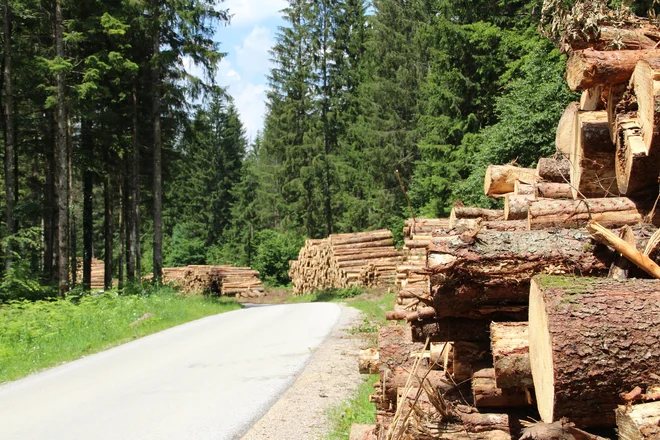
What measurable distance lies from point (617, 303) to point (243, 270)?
106ft

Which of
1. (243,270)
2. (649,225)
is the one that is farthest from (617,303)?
(243,270)

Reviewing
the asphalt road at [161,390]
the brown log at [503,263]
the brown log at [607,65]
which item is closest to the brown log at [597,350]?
the brown log at [503,263]

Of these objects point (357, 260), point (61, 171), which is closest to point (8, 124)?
point (61, 171)

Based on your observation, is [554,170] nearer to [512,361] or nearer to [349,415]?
[512,361]

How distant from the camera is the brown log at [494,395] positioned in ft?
14.2

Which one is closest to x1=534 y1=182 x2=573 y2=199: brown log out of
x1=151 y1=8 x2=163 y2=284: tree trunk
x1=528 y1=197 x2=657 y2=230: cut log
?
x1=528 y1=197 x2=657 y2=230: cut log

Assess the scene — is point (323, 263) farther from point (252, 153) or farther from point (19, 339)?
point (252, 153)

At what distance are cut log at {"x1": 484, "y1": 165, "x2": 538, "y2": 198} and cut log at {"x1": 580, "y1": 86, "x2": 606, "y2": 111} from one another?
1.91 meters

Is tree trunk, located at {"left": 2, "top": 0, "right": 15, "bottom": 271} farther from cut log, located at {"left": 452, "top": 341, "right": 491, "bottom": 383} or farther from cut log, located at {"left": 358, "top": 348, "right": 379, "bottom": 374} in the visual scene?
cut log, located at {"left": 452, "top": 341, "right": 491, "bottom": 383}

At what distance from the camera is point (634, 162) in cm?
455

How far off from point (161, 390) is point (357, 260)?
19.9 m

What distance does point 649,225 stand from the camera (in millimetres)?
4246

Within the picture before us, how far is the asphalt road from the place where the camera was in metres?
6.47

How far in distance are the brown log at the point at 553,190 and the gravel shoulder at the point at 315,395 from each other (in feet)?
11.4
